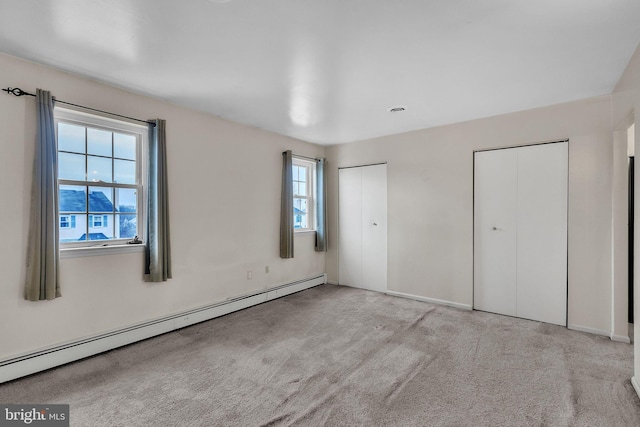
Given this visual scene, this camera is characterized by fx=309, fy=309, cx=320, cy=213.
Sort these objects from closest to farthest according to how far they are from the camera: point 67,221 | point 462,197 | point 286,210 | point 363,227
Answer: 1. point 67,221
2. point 462,197
3. point 286,210
4. point 363,227

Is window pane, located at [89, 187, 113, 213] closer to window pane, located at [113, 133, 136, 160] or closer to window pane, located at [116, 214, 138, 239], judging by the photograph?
window pane, located at [116, 214, 138, 239]

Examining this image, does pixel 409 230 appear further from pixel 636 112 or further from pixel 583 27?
pixel 583 27

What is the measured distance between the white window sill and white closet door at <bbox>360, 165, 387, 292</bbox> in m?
3.29

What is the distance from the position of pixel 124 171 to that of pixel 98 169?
23 cm

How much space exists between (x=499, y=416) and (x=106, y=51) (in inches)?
147

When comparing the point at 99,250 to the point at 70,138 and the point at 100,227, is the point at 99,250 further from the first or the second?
the point at 70,138

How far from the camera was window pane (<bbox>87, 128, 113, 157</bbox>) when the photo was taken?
288cm

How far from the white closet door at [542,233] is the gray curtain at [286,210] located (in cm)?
302

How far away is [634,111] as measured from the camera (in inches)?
93.8

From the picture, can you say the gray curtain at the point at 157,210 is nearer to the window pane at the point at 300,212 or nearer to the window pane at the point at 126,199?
the window pane at the point at 126,199

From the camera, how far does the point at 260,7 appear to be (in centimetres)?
182

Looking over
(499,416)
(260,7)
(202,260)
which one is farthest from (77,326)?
(499,416)

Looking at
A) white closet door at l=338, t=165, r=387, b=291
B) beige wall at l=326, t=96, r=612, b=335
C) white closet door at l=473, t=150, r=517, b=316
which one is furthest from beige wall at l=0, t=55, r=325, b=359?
white closet door at l=473, t=150, r=517, b=316

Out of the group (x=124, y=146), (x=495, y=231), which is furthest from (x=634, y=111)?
(x=124, y=146)
